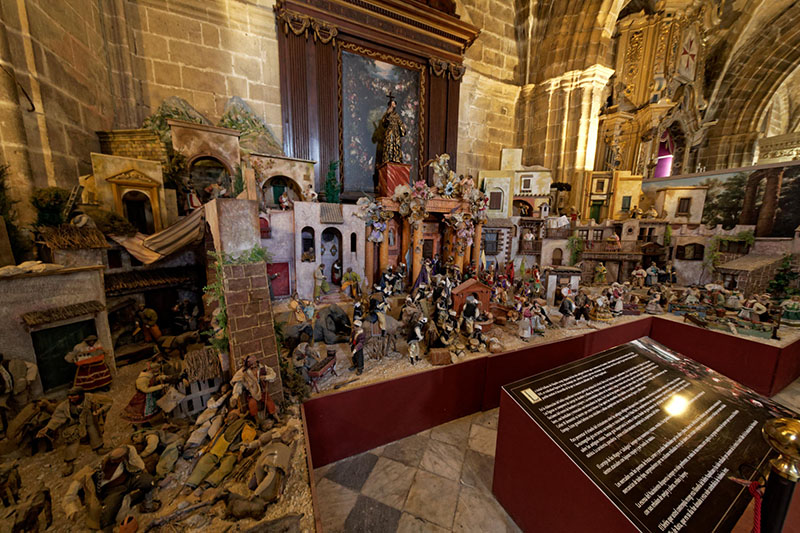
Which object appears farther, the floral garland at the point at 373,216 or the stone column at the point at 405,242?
the stone column at the point at 405,242

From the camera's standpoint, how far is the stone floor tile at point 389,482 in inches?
141

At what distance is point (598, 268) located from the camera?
1036cm

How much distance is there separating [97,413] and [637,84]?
20311 millimetres

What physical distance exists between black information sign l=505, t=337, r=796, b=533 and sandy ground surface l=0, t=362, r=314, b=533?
248 centimetres

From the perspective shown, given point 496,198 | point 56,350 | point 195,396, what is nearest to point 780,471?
point 195,396

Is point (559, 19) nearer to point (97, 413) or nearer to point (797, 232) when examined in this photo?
point (797, 232)

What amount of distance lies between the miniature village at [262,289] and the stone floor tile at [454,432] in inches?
45.0

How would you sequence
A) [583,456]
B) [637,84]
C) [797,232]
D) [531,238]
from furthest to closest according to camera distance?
[637,84] < [531,238] < [797,232] < [583,456]

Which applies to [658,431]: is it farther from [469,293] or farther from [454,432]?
[469,293]

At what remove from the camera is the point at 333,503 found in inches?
138

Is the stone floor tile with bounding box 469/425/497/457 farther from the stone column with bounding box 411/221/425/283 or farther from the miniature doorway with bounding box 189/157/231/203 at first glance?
the miniature doorway with bounding box 189/157/231/203

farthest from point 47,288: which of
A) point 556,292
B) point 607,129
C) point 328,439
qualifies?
point 607,129

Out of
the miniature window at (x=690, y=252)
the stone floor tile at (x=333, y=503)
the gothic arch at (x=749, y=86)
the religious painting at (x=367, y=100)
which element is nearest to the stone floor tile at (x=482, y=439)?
the stone floor tile at (x=333, y=503)

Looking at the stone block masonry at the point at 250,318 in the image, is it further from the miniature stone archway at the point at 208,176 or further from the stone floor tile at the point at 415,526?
the miniature stone archway at the point at 208,176
